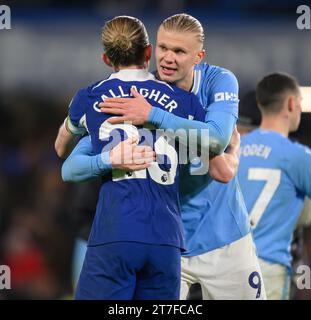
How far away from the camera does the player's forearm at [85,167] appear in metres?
3.66

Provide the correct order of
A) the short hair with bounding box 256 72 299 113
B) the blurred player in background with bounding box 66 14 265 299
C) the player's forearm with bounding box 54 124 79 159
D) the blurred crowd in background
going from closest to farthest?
the player's forearm with bounding box 54 124 79 159, the blurred player in background with bounding box 66 14 265 299, the short hair with bounding box 256 72 299 113, the blurred crowd in background

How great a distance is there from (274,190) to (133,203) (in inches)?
78.7

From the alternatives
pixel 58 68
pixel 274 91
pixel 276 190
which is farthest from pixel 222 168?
pixel 58 68

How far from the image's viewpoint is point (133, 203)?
142 inches

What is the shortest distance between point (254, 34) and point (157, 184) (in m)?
6.31

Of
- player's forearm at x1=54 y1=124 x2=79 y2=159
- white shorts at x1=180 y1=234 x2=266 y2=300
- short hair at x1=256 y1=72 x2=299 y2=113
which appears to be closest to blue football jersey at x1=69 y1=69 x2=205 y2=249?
player's forearm at x1=54 y1=124 x2=79 y2=159

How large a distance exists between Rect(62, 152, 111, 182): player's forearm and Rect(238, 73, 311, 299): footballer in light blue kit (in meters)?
1.98

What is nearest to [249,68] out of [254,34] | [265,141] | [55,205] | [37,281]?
[254,34]

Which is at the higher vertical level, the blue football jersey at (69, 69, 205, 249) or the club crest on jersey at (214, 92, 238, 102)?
the club crest on jersey at (214, 92, 238, 102)

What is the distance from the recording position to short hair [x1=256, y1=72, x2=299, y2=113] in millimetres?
5673

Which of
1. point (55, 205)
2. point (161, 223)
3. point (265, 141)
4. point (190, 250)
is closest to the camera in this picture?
point (161, 223)

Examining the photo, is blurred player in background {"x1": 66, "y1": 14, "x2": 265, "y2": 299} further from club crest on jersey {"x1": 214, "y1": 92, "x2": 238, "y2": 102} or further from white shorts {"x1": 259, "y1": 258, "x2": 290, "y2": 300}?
white shorts {"x1": 259, "y1": 258, "x2": 290, "y2": 300}

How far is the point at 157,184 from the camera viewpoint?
12.0ft
